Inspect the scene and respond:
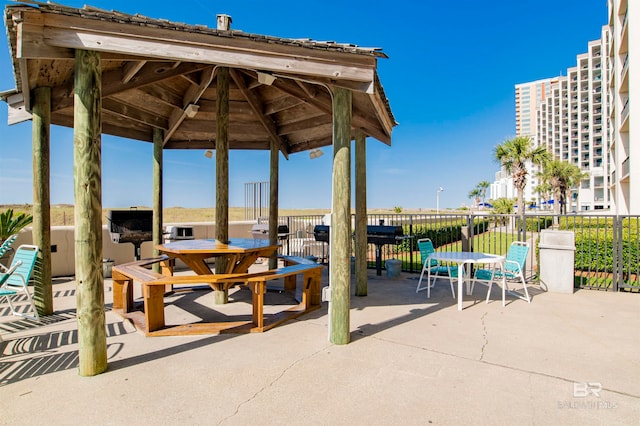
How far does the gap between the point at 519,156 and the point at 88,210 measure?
31426 millimetres

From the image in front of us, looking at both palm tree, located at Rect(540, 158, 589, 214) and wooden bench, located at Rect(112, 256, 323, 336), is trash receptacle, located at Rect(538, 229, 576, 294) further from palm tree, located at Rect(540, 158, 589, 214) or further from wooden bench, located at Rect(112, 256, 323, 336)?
palm tree, located at Rect(540, 158, 589, 214)

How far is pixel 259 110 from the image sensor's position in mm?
5777

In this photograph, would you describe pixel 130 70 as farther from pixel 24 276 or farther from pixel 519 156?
pixel 519 156

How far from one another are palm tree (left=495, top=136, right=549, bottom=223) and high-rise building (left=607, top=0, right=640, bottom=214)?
272 inches

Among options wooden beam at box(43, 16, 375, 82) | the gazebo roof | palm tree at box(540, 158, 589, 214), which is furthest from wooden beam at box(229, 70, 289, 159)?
palm tree at box(540, 158, 589, 214)

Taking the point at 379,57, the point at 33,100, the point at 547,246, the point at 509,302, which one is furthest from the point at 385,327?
the point at 33,100

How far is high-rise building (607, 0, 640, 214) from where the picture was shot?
14664 mm

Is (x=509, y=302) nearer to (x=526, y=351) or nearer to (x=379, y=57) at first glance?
(x=526, y=351)

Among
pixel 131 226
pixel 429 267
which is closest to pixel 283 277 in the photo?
pixel 429 267

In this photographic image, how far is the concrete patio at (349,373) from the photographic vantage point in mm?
2113

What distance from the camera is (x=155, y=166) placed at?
20.2 feet

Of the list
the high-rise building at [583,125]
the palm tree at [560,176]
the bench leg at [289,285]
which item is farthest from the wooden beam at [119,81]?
the high-rise building at [583,125]

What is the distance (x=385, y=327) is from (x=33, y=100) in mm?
5008

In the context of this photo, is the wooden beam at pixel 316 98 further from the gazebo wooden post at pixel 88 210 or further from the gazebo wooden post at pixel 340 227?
the gazebo wooden post at pixel 88 210
